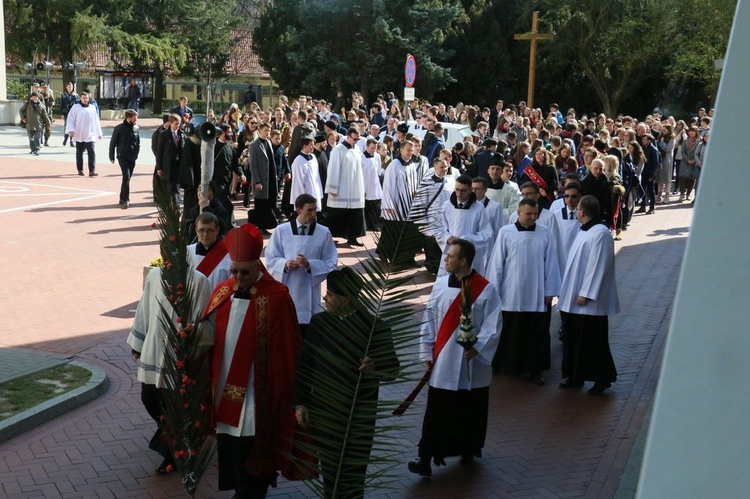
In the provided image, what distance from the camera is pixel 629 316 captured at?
42.7ft

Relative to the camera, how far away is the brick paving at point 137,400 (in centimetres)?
699

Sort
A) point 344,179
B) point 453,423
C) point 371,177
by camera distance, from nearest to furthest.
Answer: point 453,423 < point 344,179 < point 371,177

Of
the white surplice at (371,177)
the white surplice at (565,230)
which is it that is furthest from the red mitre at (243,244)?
the white surplice at (371,177)

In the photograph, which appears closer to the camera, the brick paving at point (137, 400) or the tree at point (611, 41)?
the brick paving at point (137, 400)

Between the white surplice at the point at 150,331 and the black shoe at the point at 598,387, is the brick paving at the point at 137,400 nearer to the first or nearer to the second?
the black shoe at the point at 598,387

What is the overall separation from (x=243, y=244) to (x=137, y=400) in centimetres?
362

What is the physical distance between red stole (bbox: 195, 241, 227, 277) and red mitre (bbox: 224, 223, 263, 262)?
171 centimetres

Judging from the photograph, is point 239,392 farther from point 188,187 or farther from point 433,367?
point 188,187

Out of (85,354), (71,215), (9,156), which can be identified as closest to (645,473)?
(85,354)

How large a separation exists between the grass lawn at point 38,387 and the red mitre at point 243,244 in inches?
130

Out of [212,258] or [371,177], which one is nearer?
[212,258]

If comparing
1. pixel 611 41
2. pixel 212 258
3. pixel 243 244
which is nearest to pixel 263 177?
pixel 212 258

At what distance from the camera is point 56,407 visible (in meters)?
8.20

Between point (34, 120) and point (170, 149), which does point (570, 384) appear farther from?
point (34, 120)
